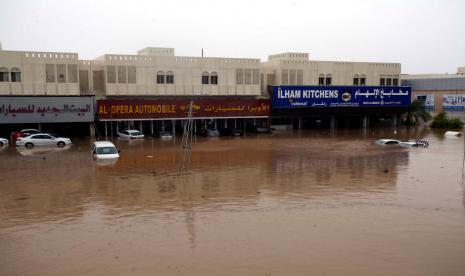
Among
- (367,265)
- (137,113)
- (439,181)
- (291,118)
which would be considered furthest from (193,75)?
(367,265)

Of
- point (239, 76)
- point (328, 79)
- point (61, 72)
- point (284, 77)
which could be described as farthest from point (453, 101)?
point (61, 72)

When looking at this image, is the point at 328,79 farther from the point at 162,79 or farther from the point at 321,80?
the point at 162,79

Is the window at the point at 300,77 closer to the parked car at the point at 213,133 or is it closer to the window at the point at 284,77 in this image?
the window at the point at 284,77

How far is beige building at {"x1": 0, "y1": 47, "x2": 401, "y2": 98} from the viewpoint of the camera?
143 ft

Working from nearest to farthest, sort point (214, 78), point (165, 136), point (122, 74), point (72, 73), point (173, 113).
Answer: point (72, 73)
point (165, 136)
point (122, 74)
point (173, 113)
point (214, 78)

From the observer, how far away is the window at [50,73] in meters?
44.1

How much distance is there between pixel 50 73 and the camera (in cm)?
4425

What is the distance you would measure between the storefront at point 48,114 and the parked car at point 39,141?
5.93 metres

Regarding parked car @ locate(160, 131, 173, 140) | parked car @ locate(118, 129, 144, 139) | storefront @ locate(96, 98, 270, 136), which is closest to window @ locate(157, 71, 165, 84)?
storefront @ locate(96, 98, 270, 136)

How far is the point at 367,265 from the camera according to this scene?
37.9ft

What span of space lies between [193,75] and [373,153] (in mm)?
22573

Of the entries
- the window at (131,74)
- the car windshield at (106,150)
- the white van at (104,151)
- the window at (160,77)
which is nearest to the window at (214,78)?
the window at (160,77)

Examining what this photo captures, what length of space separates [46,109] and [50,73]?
3493mm

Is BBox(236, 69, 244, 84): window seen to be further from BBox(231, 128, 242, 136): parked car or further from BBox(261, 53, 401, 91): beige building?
BBox(231, 128, 242, 136): parked car
